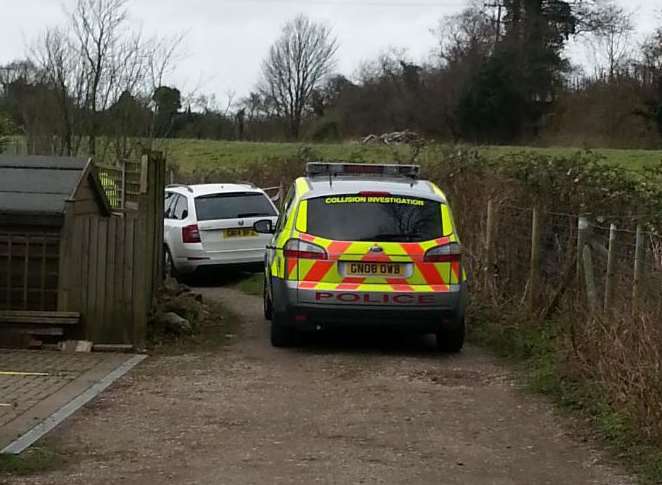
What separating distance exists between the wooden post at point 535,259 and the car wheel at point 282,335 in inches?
100

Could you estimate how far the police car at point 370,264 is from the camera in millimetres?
9766

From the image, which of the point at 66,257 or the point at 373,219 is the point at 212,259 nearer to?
the point at 66,257

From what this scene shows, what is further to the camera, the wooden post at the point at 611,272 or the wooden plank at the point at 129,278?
the wooden plank at the point at 129,278

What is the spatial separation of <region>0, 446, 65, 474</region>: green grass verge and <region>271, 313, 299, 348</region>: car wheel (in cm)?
404

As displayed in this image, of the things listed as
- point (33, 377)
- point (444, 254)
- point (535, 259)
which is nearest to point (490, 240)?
point (535, 259)

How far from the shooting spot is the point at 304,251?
32.3ft

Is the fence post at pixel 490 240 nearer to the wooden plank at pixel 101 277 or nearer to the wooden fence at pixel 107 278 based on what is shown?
the wooden fence at pixel 107 278

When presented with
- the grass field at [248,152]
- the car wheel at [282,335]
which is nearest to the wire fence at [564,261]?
the car wheel at [282,335]

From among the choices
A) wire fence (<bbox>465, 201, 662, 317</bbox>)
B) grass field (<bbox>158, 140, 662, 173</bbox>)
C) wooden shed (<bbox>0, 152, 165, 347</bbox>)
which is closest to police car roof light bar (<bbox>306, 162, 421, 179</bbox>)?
wire fence (<bbox>465, 201, 662, 317</bbox>)

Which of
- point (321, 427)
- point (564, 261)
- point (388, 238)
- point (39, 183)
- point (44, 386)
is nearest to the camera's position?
point (321, 427)

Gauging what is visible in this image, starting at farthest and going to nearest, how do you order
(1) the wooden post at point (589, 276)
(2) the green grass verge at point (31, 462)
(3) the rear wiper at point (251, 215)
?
(3) the rear wiper at point (251, 215), (1) the wooden post at point (589, 276), (2) the green grass verge at point (31, 462)

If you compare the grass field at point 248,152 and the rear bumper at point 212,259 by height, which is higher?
the grass field at point 248,152

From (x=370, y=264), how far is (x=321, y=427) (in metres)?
2.81

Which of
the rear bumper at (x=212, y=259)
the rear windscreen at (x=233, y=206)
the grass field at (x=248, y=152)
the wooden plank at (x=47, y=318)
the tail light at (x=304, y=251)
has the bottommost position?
the wooden plank at (x=47, y=318)
